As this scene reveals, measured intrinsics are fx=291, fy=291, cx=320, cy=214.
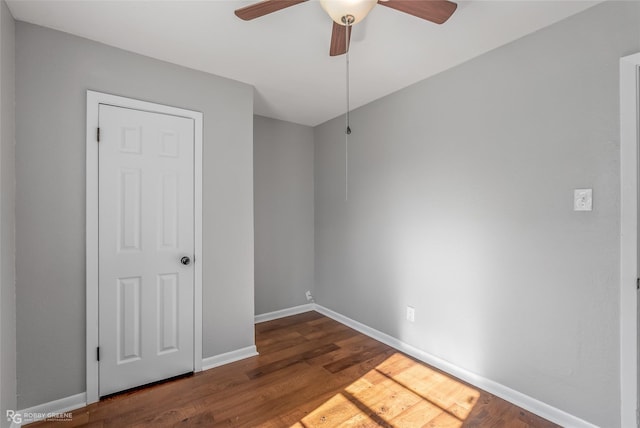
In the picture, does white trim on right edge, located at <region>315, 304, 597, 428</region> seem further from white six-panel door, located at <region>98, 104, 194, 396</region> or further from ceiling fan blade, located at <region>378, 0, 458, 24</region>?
ceiling fan blade, located at <region>378, 0, 458, 24</region>

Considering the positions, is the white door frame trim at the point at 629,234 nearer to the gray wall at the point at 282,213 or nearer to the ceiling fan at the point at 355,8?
the ceiling fan at the point at 355,8

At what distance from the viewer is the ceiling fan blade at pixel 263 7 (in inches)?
54.2

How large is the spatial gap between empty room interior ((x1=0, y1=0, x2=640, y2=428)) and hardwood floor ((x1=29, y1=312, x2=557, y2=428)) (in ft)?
0.06

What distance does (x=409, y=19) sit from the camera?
1785 millimetres

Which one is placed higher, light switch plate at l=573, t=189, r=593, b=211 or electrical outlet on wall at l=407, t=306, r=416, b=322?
light switch plate at l=573, t=189, r=593, b=211

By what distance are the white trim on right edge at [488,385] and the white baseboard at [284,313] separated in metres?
0.88

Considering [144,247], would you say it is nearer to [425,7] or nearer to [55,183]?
[55,183]

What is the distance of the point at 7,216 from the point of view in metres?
1.65

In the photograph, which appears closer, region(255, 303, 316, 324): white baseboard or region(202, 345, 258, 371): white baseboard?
region(202, 345, 258, 371): white baseboard

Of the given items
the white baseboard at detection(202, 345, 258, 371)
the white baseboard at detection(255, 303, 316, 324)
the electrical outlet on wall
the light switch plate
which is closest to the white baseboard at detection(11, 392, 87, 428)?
the white baseboard at detection(202, 345, 258, 371)

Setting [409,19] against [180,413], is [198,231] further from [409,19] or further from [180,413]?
[409,19]

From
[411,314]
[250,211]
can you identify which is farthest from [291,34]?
[411,314]

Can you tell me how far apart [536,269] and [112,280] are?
290 cm

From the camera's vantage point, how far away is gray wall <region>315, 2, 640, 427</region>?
5.35ft
